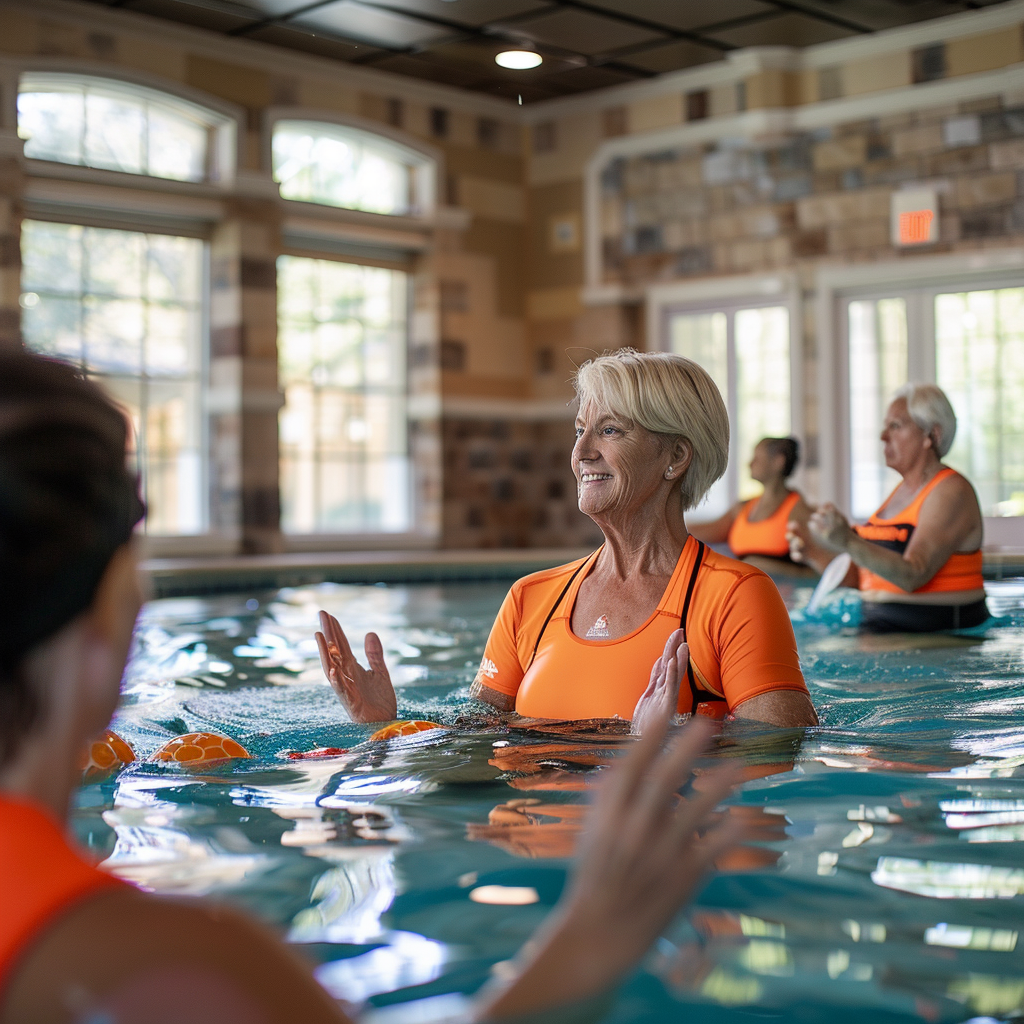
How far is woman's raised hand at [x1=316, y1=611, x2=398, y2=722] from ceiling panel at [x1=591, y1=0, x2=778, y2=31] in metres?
7.13

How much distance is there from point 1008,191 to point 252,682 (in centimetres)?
737

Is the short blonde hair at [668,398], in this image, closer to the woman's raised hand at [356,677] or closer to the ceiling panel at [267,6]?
the woman's raised hand at [356,677]

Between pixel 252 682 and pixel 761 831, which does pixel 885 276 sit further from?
pixel 761 831

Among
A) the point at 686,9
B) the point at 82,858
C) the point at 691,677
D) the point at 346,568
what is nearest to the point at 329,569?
the point at 346,568

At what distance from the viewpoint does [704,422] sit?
2.66m

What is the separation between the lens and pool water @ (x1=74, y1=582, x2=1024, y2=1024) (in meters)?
1.46

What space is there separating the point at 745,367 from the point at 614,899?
33.8ft

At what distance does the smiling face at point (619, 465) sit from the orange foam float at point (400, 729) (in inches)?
23.4

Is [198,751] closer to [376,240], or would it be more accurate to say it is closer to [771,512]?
[771,512]

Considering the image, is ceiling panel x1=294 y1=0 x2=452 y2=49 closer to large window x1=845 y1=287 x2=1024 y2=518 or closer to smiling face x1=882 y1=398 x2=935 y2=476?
large window x1=845 y1=287 x2=1024 y2=518

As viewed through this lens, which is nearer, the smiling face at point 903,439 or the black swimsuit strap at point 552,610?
the black swimsuit strap at point 552,610

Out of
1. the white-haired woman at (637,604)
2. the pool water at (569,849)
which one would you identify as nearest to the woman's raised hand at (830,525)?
the pool water at (569,849)

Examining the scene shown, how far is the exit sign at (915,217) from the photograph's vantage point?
9.65 meters

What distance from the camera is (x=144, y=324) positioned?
32.7ft
